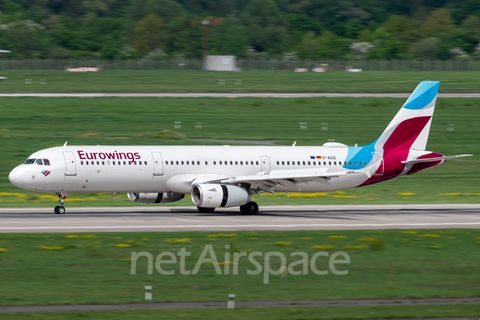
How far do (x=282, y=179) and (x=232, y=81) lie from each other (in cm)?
6384

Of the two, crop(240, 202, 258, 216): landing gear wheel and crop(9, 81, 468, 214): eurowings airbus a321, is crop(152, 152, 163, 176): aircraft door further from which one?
crop(240, 202, 258, 216): landing gear wheel

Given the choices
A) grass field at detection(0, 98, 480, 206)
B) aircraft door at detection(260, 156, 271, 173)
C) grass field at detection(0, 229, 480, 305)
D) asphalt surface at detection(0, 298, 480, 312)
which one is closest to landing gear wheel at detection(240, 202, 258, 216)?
aircraft door at detection(260, 156, 271, 173)

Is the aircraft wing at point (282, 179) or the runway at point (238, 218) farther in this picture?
the aircraft wing at point (282, 179)

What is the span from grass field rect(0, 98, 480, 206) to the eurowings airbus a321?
5157 mm

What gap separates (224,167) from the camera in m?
44.5

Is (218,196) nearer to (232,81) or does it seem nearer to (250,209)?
(250,209)

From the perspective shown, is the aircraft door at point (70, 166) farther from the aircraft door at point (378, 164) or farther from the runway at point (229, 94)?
the runway at point (229, 94)

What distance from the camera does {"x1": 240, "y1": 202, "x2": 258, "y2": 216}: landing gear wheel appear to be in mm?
43188

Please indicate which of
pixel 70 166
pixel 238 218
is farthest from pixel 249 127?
pixel 70 166

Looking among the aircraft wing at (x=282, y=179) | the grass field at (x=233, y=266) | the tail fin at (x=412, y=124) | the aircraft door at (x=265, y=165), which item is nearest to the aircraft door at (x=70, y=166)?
the aircraft wing at (x=282, y=179)

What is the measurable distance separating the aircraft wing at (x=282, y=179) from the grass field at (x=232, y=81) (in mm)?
53582

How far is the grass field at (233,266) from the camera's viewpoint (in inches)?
816

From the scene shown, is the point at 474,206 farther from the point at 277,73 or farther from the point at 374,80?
the point at 277,73

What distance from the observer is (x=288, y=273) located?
23500mm
